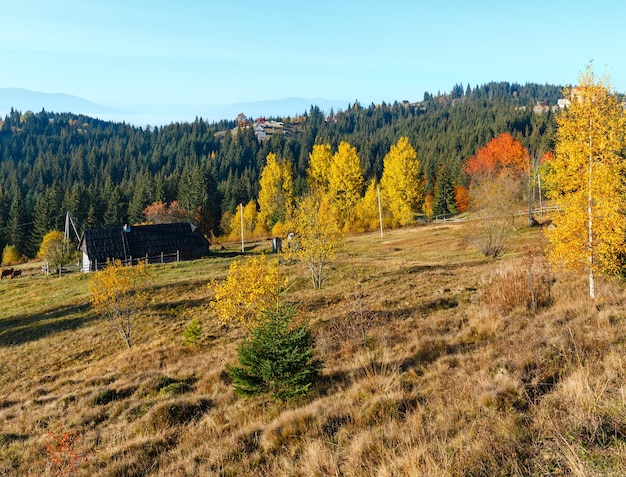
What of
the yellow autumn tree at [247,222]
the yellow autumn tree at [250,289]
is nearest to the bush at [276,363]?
the yellow autumn tree at [250,289]

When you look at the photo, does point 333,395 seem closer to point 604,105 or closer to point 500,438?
point 500,438

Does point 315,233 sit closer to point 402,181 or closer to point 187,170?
point 402,181

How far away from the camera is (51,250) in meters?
45.3

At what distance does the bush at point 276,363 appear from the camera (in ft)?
28.0

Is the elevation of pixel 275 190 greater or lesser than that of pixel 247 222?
greater

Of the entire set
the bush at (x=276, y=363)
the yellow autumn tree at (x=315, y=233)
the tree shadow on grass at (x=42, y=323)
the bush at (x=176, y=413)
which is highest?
the yellow autumn tree at (x=315, y=233)

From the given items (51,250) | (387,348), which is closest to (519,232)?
(387,348)

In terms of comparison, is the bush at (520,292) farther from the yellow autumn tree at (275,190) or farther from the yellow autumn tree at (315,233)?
the yellow autumn tree at (275,190)

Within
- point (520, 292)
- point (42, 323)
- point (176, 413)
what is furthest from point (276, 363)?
point (42, 323)

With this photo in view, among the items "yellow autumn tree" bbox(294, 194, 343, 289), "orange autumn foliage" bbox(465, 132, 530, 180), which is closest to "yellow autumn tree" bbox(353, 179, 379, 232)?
"orange autumn foliage" bbox(465, 132, 530, 180)

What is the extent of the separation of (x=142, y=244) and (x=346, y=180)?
97.2 feet

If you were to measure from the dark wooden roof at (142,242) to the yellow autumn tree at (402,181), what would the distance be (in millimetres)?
26722

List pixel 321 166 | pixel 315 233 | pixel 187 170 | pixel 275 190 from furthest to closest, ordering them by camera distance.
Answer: pixel 187 170 < pixel 275 190 < pixel 321 166 < pixel 315 233

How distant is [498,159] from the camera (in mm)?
75938
